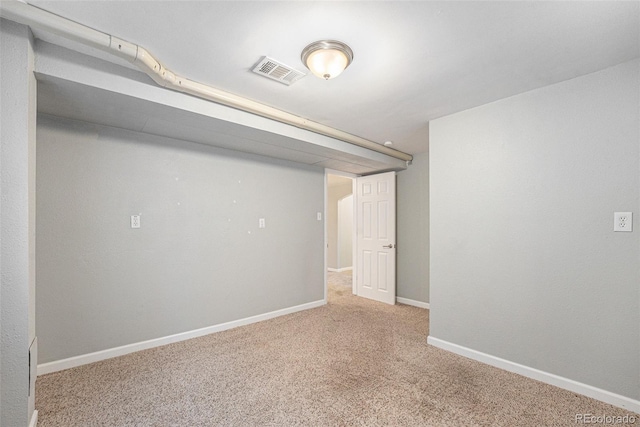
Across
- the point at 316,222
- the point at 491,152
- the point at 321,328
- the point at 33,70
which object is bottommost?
the point at 321,328

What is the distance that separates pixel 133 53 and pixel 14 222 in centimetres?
114

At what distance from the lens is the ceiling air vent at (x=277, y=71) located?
1.98m

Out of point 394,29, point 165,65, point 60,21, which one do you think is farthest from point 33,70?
point 394,29


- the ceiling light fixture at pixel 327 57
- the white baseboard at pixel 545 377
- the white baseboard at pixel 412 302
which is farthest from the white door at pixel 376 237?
the ceiling light fixture at pixel 327 57

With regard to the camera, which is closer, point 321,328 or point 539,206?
point 539,206

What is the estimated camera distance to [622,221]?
197 cm

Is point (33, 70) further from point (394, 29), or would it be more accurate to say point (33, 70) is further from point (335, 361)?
point (335, 361)

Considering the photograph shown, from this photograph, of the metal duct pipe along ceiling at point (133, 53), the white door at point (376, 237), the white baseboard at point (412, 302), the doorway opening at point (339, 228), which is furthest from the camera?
the doorway opening at point (339, 228)

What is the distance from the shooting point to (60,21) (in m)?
1.54

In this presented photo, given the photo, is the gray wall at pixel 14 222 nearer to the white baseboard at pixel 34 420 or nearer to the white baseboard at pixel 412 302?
the white baseboard at pixel 34 420

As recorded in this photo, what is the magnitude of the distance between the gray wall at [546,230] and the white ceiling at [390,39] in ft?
0.91

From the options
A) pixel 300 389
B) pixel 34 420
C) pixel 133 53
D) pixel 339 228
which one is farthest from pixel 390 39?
pixel 339 228

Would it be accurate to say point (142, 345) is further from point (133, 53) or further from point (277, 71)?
point (277, 71)

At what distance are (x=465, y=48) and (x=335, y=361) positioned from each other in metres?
2.59
